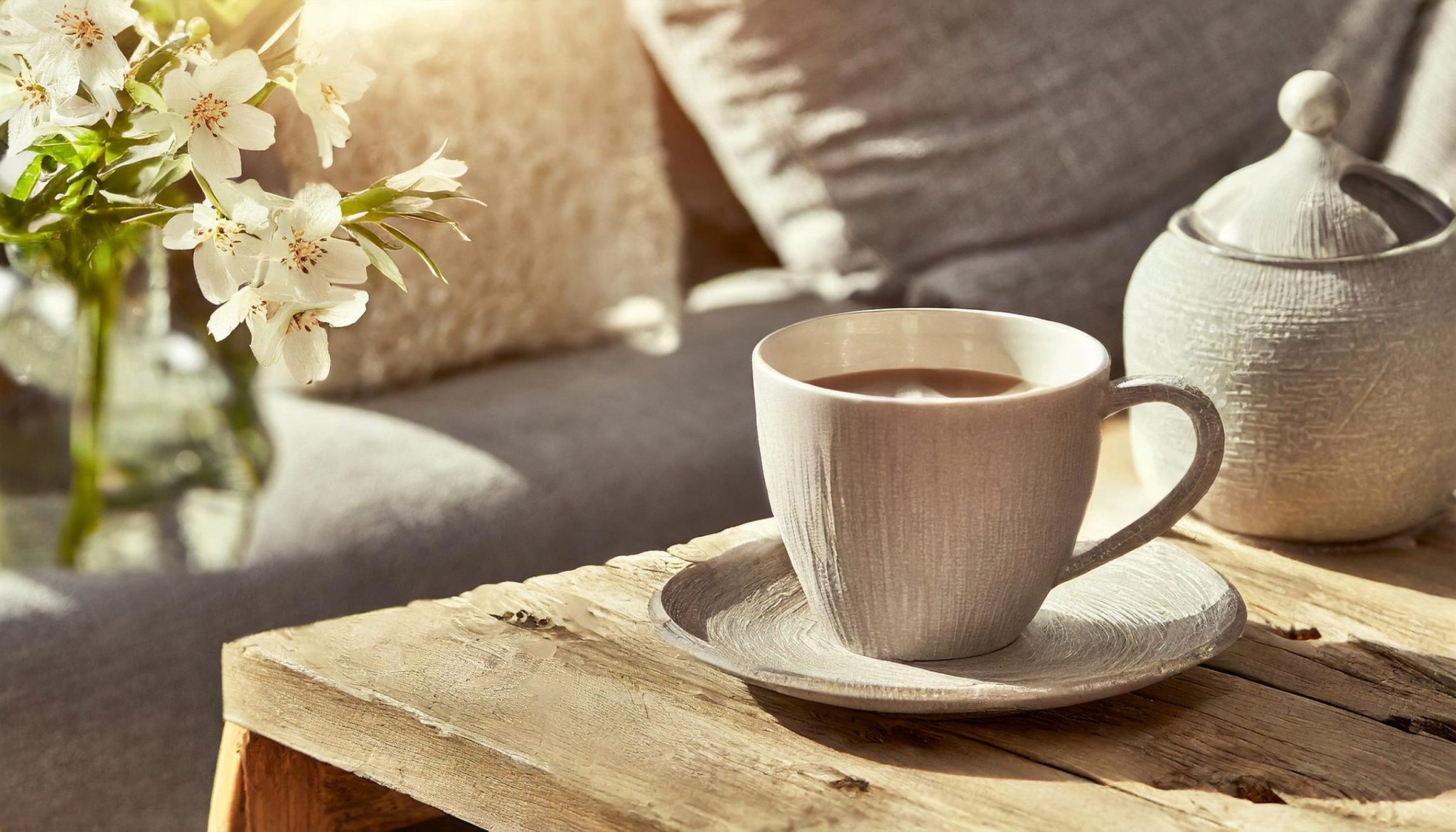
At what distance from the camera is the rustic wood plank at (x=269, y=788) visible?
681 millimetres

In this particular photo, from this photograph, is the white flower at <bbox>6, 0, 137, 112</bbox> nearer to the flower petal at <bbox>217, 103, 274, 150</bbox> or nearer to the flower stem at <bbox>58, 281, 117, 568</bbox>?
the flower petal at <bbox>217, 103, 274, 150</bbox>

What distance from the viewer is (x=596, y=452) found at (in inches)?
52.4

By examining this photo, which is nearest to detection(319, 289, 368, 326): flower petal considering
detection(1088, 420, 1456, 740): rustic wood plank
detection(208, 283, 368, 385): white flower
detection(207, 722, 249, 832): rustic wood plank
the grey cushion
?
detection(208, 283, 368, 385): white flower

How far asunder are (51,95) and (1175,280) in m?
0.56

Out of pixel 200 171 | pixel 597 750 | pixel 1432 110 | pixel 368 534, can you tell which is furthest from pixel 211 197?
pixel 1432 110

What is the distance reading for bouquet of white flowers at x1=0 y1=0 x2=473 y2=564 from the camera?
538mm

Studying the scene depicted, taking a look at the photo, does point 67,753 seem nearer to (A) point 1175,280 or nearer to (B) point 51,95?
(B) point 51,95

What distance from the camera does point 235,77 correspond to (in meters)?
0.56

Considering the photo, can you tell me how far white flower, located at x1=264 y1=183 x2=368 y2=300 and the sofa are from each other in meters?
0.67

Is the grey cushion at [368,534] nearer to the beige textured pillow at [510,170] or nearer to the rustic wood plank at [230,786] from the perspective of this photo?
the beige textured pillow at [510,170]

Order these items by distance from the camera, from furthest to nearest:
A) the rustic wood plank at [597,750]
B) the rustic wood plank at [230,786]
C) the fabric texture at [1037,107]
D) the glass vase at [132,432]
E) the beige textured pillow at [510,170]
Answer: the fabric texture at [1037,107] < the beige textured pillow at [510,170] < the glass vase at [132,432] < the rustic wood plank at [230,786] < the rustic wood plank at [597,750]

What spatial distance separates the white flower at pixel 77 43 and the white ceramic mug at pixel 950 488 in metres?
0.28

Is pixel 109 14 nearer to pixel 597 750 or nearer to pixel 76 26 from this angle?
pixel 76 26

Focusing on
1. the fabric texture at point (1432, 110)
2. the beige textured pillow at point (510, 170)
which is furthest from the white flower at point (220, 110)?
the fabric texture at point (1432, 110)
